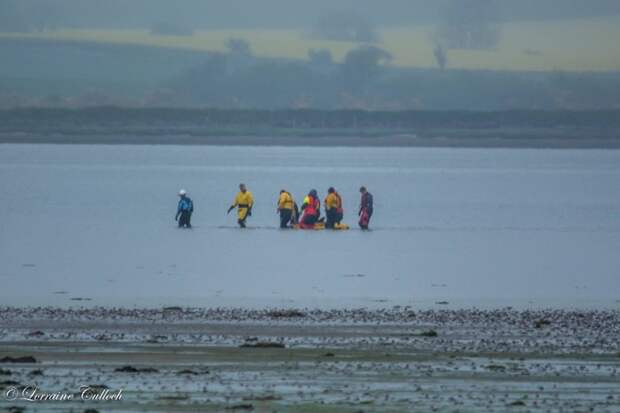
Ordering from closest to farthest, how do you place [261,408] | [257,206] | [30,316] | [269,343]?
[261,408] < [269,343] < [30,316] < [257,206]

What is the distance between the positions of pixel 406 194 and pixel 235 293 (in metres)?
70.9

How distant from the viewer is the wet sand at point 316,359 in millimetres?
14555

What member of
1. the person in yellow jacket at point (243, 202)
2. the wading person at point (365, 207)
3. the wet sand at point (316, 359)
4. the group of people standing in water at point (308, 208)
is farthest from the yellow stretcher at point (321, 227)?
the wet sand at point (316, 359)

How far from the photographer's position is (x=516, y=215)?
6888 centimetres

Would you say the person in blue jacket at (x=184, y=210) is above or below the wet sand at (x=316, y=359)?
above

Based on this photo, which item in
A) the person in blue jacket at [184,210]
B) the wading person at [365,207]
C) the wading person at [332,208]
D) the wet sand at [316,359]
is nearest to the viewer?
the wet sand at [316,359]

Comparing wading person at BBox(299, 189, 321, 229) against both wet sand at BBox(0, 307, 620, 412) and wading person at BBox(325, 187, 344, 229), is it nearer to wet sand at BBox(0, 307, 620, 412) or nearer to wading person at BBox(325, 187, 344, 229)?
wading person at BBox(325, 187, 344, 229)

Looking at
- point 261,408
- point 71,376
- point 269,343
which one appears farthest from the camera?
point 269,343

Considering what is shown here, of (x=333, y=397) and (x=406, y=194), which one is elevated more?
(x=406, y=194)

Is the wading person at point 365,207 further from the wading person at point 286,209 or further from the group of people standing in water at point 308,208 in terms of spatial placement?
the wading person at point 286,209

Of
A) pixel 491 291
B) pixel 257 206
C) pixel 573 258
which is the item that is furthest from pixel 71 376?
pixel 257 206

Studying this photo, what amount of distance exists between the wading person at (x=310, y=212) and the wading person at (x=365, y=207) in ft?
3.91

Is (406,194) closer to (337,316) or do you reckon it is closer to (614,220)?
(614,220)

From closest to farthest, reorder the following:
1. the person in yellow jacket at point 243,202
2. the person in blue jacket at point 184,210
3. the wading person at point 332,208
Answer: the wading person at point 332,208
the person in yellow jacket at point 243,202
the person in blue jacket at point 184,210
